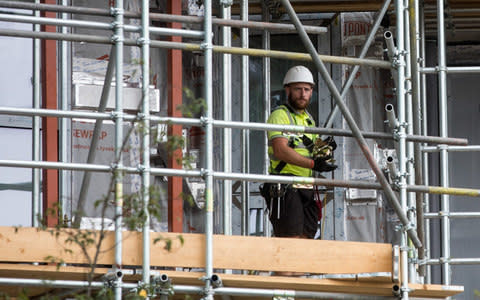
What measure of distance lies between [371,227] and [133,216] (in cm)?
618

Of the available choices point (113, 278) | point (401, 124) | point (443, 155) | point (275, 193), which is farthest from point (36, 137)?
point (443, 155)

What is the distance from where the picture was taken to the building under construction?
28.0 ft

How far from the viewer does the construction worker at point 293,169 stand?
412 inches

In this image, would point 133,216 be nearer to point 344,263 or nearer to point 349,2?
point 344,263

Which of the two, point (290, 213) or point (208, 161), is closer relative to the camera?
point (208, 161)

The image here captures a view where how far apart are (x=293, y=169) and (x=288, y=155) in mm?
395

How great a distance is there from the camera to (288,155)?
34.0ft

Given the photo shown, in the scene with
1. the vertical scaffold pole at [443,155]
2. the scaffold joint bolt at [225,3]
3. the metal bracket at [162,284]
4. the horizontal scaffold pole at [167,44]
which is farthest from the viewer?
the vertical scaffold pole at [443,155]

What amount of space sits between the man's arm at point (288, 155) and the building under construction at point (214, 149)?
393 millimetres

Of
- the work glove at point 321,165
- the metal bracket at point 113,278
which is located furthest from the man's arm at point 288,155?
the metal bracket at point 113,278

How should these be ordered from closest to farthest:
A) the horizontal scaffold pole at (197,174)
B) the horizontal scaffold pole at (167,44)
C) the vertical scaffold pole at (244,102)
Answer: the horizontal scaffold pole at (197,174), the horizontal scaffold pole at (167,44), the vertical scaffold pole at (244,102)

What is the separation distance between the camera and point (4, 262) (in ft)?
30.7

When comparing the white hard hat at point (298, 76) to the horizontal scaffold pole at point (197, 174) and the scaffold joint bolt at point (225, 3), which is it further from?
the horizontal scaffold pole at point (197, 174)

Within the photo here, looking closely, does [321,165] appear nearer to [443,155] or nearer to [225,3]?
[225,3]
